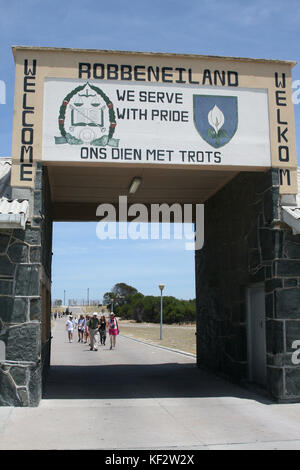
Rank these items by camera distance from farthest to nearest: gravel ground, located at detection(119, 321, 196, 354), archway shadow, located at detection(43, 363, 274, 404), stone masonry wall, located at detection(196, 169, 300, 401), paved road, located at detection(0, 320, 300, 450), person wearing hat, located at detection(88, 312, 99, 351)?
gravel ground, located at detection(119, 321, 196, 354)
person wearing hat, located at detection(88, 312, 99, 351)
archway shadow, located at detection(43, 363, 274, 404)
stone masonry wall, located at detection(196, 169, 300, 401)
paved road, located at detection(0, 320, 300, 450)

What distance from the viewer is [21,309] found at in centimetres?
891

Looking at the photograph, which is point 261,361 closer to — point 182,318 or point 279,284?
point 279,284

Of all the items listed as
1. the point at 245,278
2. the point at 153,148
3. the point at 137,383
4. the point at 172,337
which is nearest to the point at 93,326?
the point at 137,383

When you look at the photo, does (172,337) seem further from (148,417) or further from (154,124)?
(148,417)

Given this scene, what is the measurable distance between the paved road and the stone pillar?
0.37 m

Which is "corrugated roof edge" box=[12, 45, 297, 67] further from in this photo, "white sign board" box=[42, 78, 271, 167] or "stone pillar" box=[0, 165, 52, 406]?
"stone pillar" box=[0, 165, 52, 406]

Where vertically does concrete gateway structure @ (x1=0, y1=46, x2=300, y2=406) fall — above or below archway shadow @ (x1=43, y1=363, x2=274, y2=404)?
above

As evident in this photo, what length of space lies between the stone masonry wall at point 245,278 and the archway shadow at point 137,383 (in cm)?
59

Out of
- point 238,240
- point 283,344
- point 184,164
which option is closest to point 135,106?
point 184,164

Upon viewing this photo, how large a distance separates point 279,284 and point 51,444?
16.4 ft

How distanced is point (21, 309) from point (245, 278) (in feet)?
16.1

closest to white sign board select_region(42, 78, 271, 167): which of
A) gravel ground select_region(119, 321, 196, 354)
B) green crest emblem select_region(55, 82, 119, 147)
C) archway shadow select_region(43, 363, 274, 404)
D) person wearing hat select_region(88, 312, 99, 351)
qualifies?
green crest emblem select_region(55, 82, 119, 147)

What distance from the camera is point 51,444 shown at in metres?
6.52

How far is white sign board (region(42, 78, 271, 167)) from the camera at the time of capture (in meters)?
9.53
